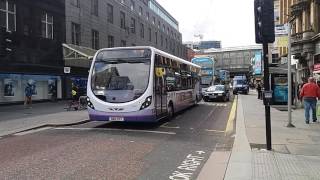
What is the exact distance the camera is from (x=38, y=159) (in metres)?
10.1

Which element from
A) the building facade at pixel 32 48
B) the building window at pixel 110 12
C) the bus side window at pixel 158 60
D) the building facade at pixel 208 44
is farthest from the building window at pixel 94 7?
the building facade at pixel 208 44

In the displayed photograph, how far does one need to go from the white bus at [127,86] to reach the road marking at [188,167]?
4.73 m

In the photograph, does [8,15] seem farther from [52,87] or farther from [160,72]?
[160,72]

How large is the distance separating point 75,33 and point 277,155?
34275 mm

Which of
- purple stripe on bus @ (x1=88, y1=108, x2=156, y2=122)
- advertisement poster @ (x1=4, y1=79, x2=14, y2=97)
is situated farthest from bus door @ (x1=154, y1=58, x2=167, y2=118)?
advertisement poster @ (x1=4, y1=79, x2=14, y2=97)

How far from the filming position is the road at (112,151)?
350 inches

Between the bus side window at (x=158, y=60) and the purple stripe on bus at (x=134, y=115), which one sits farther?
the bus side window at (x=158, y=60)

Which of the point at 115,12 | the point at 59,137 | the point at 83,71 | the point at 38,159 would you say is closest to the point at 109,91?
the point at 59,137

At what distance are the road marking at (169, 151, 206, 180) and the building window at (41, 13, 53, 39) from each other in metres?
26.8

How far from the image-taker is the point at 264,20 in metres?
10.9

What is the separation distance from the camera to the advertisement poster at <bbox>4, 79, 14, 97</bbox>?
30.9m

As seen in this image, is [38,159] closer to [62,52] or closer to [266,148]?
[266,148]

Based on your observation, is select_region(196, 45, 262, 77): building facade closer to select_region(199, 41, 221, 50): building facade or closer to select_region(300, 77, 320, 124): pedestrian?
select_region(199, 41, 221, 50): building facade

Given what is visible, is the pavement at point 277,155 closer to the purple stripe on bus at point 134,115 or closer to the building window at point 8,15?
the purple stripe on bus at point 134,115
